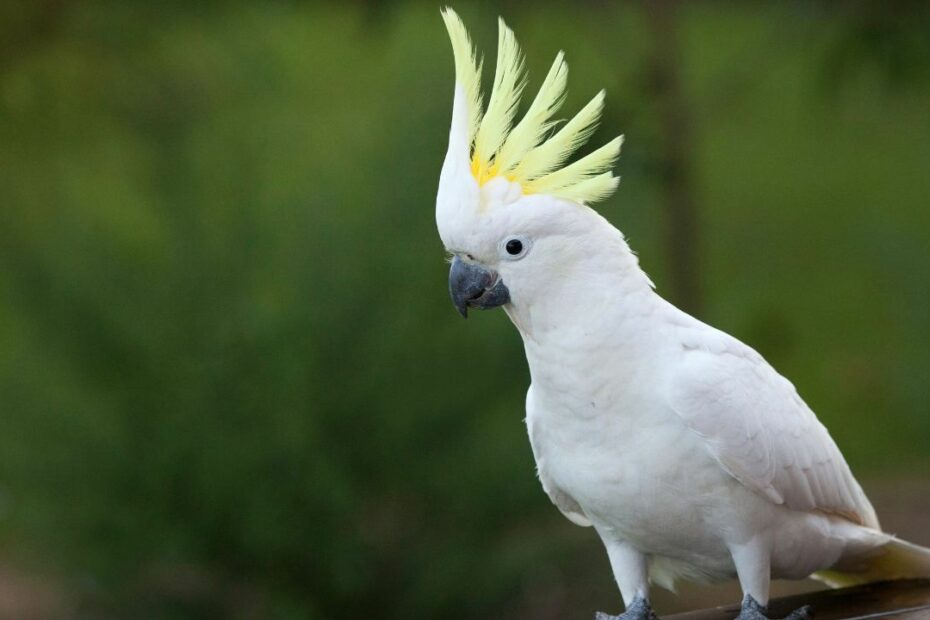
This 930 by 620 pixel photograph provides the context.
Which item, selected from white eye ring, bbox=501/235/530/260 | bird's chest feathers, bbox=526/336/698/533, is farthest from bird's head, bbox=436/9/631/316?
bird's chest feathers, bbox=526/336/698/533

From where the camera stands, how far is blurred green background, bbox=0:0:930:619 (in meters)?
3.97

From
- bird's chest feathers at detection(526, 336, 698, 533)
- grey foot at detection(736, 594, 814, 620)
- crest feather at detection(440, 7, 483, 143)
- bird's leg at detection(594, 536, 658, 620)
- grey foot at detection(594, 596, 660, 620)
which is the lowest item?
grey foot at detection(736, 594, 814, 620)

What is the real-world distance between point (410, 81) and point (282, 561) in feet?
5.88

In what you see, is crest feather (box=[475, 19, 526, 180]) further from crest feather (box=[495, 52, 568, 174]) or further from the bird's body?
the bird's body

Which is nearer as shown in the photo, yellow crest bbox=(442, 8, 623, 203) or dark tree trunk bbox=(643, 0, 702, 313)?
yellow crest bbox=(442, 8, 623, 203)

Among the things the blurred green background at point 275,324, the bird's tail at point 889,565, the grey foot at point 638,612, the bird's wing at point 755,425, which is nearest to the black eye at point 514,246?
the bird's wing at point 755,425

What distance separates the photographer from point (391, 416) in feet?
14.2

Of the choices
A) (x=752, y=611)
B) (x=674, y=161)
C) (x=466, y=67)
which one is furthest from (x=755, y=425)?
(x=674, y=161)

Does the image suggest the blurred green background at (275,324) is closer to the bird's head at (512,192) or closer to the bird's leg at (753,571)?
the bird's head at (512,192)

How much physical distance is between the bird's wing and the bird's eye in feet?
1.14

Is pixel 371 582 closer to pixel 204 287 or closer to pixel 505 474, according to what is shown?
pixel 505 474

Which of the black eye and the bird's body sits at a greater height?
the black eye

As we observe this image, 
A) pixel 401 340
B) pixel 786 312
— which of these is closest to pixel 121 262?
pixel 401 340

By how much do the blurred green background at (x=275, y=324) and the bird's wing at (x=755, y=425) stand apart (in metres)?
1.54
